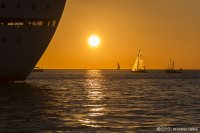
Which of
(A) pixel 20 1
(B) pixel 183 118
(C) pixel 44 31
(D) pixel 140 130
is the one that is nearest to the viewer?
Answer: (D) pixel 140 130

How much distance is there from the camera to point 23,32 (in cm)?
6381

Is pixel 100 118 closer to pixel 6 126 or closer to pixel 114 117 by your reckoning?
pixel 114 117

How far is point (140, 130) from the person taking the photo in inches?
961

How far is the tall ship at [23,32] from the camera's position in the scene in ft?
202

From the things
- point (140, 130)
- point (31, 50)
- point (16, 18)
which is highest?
point (16, 18)

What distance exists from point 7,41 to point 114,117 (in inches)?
1366

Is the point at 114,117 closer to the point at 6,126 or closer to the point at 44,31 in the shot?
the point at 6,126

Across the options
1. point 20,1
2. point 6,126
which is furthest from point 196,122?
point 20,1

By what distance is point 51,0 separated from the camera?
64625 millimetres

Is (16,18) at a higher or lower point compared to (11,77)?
higher

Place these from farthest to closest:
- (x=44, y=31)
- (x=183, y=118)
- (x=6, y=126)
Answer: (x=44, y=31), (x=183, y=118), (x=6, y=126)

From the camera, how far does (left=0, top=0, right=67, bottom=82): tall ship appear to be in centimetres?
6156

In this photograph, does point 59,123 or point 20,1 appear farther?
point 20,1

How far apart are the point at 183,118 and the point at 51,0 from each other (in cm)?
3890
